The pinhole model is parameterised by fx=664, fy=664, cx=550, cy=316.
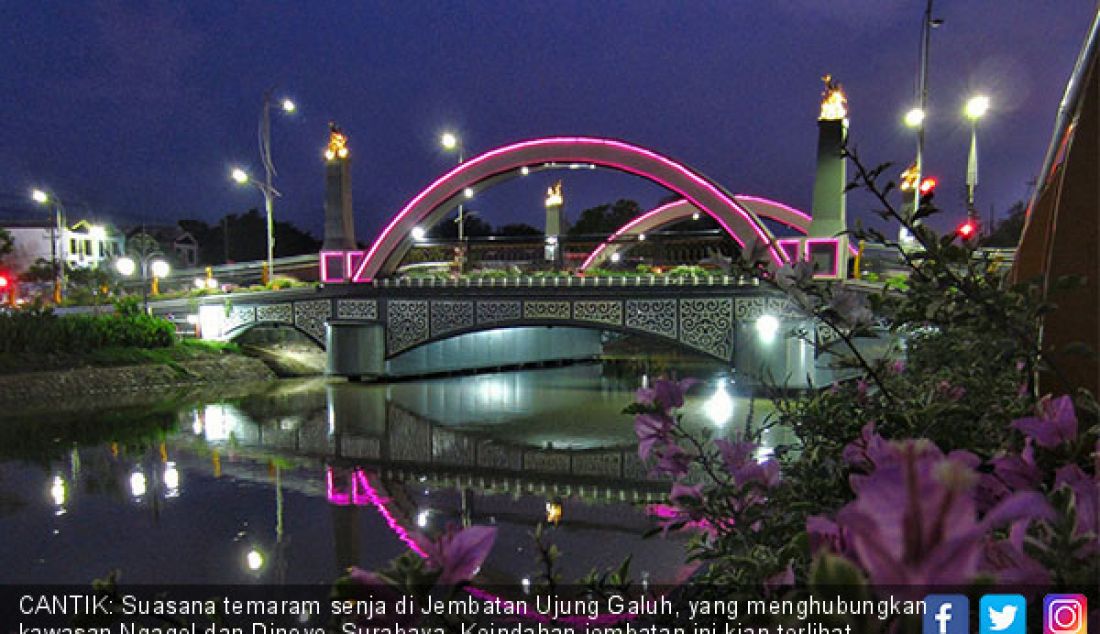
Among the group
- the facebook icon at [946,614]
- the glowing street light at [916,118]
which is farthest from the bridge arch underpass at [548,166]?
the facebook icon at [946,614]

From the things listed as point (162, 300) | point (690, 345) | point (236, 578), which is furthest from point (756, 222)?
point (162, 300)

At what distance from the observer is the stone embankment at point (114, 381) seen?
15.9m

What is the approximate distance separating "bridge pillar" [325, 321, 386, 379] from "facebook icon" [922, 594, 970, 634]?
21364 mm

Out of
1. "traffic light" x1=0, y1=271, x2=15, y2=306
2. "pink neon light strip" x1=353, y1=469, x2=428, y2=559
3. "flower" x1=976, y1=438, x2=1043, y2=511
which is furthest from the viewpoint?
"traffic light" x1=0, y1=271, x2=15, y2=306

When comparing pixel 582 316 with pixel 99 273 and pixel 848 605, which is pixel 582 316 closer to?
pixel 848 605

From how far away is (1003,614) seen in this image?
797mm

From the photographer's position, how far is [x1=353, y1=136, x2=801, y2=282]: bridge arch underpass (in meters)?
17.7

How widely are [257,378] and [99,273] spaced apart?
1616 centimetres

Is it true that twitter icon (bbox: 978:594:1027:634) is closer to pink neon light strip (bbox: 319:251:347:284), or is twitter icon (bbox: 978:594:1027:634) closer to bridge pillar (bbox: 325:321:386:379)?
bridge pillar (bbox: 325:321:386:379)

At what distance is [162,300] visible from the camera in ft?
85.4

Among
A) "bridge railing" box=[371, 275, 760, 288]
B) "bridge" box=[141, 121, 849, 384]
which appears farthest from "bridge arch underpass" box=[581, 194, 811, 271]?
"bridge railing" box=[371, 275, 760, 288]

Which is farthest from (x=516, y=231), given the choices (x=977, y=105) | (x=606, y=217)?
(x=977, y=105)

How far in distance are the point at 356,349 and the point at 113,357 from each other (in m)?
6.60

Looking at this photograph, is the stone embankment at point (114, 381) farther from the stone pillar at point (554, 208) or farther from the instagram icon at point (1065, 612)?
the instagram icon at point (1065, 612)
